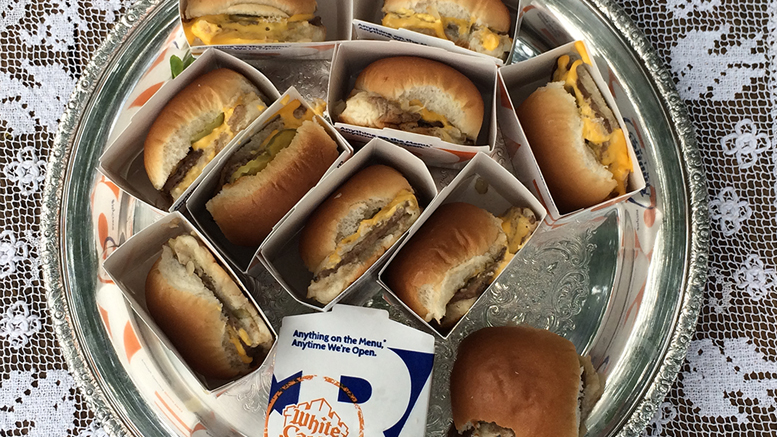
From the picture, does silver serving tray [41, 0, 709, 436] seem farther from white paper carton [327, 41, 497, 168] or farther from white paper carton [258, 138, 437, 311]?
white paper carton [327, 41, 497, 168]

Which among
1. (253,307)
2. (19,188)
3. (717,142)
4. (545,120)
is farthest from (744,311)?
(19,188)

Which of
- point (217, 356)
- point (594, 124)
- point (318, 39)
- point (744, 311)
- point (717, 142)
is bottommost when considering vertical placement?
point (744, 311)

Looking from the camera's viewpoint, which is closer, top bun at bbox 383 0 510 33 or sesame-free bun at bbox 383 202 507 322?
sesame-free bun at bbox 383 202 507 322

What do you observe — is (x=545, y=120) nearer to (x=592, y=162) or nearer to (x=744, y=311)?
(x=592, y=162)

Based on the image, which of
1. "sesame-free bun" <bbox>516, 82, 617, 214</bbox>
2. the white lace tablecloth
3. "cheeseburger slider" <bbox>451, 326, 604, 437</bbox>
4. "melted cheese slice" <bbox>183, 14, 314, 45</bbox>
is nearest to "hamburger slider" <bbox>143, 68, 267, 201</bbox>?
"melted cheese slice" <bbox>183, 14, 314, 45</bbox>

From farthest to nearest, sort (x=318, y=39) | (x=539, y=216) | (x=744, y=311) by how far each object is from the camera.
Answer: (x=744, y=311) → (x=318, y=39) → (x=539, y=216)

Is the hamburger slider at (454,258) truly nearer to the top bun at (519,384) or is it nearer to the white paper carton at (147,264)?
the top bun at (519,384)

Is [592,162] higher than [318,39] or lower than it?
lower
